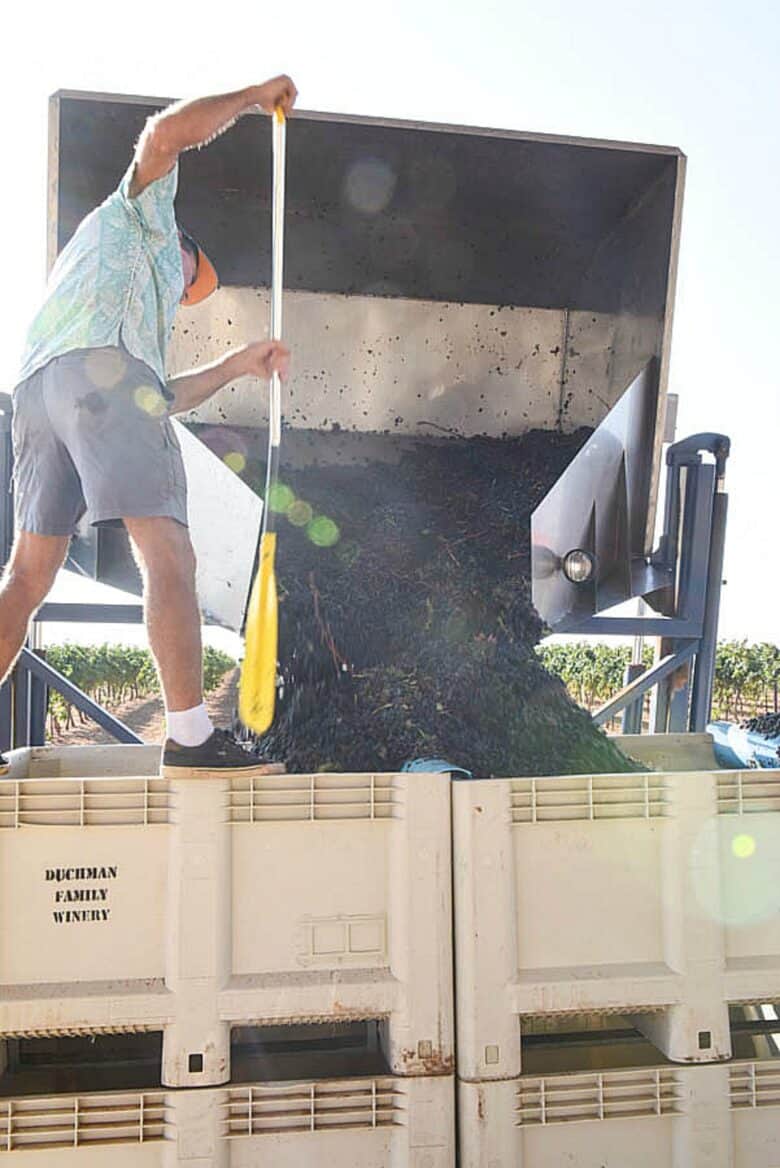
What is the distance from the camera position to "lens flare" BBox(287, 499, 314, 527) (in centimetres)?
364

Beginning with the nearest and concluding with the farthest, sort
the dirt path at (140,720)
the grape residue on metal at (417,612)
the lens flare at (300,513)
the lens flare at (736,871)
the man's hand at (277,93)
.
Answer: the lens flare at (736,871) → the man's hand at (277,93) → the grape residue on metal at (417,612) → the lens flare at (300,513) → the dirt path at (140,720)

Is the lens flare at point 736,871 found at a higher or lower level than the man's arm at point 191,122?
lower

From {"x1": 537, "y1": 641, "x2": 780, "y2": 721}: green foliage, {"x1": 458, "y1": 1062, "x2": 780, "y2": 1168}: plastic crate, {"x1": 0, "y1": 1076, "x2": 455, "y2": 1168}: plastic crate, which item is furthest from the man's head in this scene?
{"x1": 537, "y1": 641, "x2": 780, "y2": 721}: green foliage

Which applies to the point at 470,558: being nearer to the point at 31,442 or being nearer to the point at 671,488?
the point at 671,488

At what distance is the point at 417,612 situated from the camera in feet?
10.5

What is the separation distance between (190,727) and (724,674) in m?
25.9

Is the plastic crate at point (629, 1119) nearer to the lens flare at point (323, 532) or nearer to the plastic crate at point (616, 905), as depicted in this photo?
the plastic crate at point (616, 905)

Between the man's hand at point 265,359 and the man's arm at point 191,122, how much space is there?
1.32ft

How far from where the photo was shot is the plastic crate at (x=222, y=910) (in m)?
1.36

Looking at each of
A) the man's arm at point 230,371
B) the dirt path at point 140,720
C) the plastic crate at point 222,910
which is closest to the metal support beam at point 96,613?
the man's arm at point 230,371

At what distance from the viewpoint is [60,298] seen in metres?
2.00

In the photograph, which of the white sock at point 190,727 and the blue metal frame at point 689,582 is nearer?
the white sock at point 190,727

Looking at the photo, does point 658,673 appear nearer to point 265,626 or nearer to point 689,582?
point 689,582

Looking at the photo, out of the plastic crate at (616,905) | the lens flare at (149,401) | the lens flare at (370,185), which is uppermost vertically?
the lens flare at (370,185)
